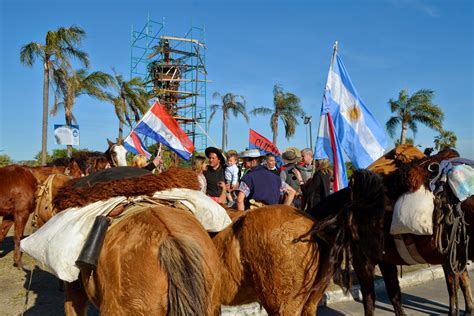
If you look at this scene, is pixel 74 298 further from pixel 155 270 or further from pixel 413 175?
pixel 413 175

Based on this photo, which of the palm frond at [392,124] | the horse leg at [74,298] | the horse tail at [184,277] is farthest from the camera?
A: the palm frond at [392,124]

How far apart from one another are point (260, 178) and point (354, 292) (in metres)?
2.66

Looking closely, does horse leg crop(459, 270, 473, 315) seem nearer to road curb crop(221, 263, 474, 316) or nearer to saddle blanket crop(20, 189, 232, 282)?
road curb crop(221, 263, 474, 316)

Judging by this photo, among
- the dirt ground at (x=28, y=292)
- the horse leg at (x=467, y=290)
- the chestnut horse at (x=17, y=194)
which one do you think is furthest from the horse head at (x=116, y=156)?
the horse leg at (x=467, y=290)

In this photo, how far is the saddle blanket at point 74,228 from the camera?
2393 mm

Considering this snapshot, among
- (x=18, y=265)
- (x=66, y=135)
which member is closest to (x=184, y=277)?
(x=18, y=265)

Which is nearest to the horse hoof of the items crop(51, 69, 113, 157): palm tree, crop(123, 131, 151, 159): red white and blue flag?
crop(123, 131, 151, 159): red white and blue flag

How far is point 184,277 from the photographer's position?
80.4 inches

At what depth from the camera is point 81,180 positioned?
120 inches

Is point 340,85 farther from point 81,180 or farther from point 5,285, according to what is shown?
point 5,285

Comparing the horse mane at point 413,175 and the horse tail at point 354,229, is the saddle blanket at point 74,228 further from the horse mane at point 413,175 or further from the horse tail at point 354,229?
the horse mane at point 413,175

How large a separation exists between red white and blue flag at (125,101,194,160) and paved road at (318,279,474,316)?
5490 millimetres

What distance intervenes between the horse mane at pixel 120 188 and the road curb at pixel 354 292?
2.53m

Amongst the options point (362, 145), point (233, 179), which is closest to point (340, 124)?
→ point (362, 145)
